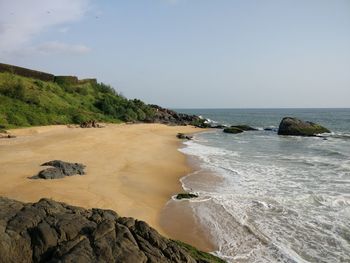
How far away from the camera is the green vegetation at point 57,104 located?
34537 mm

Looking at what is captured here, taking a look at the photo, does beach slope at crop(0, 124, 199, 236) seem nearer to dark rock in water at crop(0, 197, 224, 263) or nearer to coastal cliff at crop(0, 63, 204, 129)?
coastal cliff at crop(0, 63, 204, 129)

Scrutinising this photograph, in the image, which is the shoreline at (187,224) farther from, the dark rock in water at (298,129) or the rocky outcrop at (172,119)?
the rocky outcrop at (172,119)

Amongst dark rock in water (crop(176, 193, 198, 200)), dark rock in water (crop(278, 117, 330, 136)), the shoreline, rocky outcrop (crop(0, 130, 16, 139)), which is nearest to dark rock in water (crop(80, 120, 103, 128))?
rocky outcrop (crop(0, 130, 16, 139))

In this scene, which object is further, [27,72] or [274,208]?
[27,72]

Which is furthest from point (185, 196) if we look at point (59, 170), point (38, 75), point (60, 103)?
point (38, 75)

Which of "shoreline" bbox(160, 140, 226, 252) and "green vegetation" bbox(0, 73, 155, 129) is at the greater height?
"green vegetation" bbox(0, 73, 155, 129)

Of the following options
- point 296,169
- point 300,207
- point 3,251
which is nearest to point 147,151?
point 296,169

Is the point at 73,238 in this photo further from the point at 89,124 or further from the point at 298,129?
the point at 298,129

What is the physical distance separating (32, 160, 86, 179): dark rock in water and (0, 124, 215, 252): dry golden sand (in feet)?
1.29

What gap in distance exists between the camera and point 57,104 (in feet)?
135

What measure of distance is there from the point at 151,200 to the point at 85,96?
39466 mm

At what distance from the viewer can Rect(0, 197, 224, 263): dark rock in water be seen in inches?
255

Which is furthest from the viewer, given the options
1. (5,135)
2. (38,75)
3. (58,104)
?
(38,75)

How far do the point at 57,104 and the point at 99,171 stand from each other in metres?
24.5
